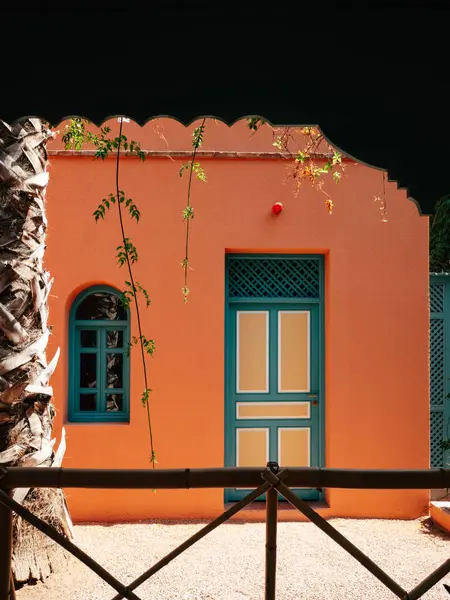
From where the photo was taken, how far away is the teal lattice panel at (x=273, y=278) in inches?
236

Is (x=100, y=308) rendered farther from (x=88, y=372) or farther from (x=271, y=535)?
(x=271, y=535)

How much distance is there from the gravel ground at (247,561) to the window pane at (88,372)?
1338 millimetres

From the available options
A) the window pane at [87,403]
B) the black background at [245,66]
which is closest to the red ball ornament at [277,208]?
the window pane at [87,403]

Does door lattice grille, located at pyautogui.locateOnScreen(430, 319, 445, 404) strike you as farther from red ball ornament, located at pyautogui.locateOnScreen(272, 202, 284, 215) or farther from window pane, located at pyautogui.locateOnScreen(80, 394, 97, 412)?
window pane, located at pyautogui.locateOnScreen(80, 394, 97, 412)

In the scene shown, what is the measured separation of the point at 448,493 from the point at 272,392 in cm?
203

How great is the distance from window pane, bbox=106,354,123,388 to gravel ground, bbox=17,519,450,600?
1.34 metres

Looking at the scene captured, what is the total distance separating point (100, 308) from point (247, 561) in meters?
2.72

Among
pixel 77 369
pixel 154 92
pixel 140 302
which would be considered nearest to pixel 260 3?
pixel 154 92

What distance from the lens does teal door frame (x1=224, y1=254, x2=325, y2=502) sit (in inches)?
233

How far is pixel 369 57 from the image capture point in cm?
192

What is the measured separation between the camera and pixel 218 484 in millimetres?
2158

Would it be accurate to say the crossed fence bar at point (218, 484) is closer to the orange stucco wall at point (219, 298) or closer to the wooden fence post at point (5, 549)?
the wooden fence post at point (5, 549)

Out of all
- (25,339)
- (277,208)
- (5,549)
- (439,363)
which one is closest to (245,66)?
(5,549)

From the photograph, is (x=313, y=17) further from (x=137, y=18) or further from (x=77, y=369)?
(x=77, y=369)
